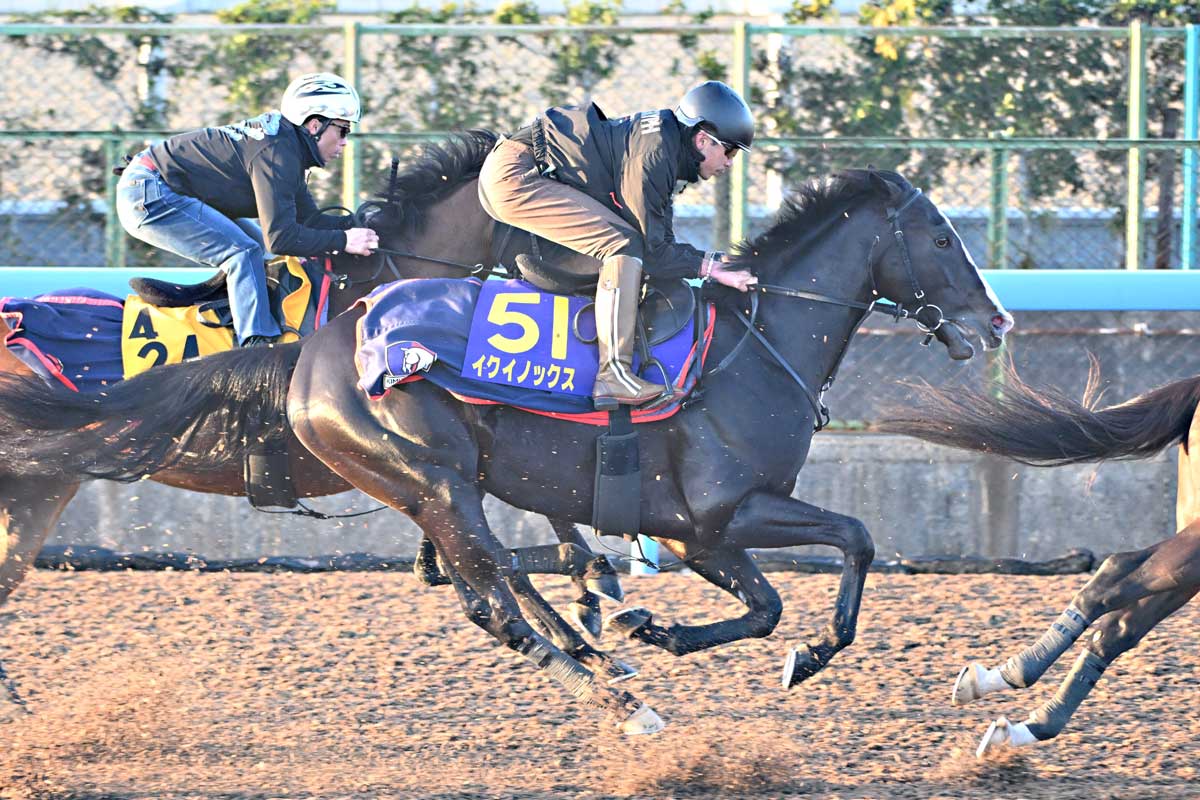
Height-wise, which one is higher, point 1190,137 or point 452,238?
point 1190,137

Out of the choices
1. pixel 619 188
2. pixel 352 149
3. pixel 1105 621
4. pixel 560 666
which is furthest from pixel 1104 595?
pixel 352 149

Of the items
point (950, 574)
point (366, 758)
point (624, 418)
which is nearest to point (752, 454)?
point (624, 418)

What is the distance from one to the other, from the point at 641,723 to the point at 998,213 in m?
3.63

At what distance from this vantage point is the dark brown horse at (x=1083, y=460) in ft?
15.9

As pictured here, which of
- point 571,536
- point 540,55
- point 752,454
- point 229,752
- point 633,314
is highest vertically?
point 540,55

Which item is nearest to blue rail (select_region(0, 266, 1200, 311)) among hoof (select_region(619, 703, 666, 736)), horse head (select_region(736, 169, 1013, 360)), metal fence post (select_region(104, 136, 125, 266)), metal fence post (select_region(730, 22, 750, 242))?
metal fence post (select_region(104, 136, 125, 266))

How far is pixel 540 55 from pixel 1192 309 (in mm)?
3173

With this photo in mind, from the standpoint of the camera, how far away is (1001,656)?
19.9 ft

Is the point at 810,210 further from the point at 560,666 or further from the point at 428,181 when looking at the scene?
the point at 560,666

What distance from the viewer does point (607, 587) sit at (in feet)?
18.8

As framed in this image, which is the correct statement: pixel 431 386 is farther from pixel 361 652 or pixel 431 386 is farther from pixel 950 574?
pixel 950 574

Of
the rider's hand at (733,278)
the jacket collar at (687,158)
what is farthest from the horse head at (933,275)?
the jacket collar at (687,158)

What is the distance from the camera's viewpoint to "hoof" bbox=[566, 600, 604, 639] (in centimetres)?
573

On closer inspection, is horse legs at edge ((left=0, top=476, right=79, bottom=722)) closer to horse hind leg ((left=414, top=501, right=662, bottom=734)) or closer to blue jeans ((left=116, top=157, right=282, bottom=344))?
blue jeans ((left=116, top=157, right=282, bottom=344))
